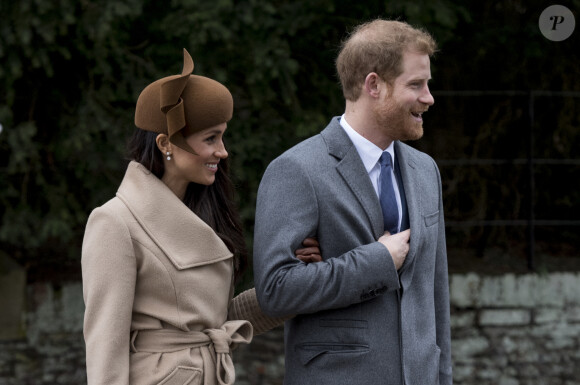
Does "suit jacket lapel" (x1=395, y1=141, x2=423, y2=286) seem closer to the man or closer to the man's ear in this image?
the man

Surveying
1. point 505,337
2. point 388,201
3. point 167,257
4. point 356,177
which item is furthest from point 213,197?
point 505,337

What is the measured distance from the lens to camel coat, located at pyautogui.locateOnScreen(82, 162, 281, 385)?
250cm

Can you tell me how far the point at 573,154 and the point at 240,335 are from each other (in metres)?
5.76

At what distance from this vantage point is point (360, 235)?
2.85 meters

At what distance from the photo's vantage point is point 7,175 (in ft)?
21.2

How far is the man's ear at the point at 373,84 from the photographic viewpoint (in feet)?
9.46

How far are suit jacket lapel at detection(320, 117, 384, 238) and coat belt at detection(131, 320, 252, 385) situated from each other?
50 centimetres

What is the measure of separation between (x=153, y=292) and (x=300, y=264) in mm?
446

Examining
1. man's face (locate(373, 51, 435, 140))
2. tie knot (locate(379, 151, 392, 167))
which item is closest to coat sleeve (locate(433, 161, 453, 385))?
tie knot (locate(379, 151, 392, 167))

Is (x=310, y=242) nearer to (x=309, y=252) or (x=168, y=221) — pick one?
(x=309, y=252)

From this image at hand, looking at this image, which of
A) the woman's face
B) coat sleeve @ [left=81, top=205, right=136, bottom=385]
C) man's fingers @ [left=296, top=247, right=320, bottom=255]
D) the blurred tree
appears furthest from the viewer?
the blurred tree

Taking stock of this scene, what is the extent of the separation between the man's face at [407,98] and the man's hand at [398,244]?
32 centimetres

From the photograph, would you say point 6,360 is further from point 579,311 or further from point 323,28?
point 579,311

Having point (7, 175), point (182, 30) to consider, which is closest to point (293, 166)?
point (182, 30)
